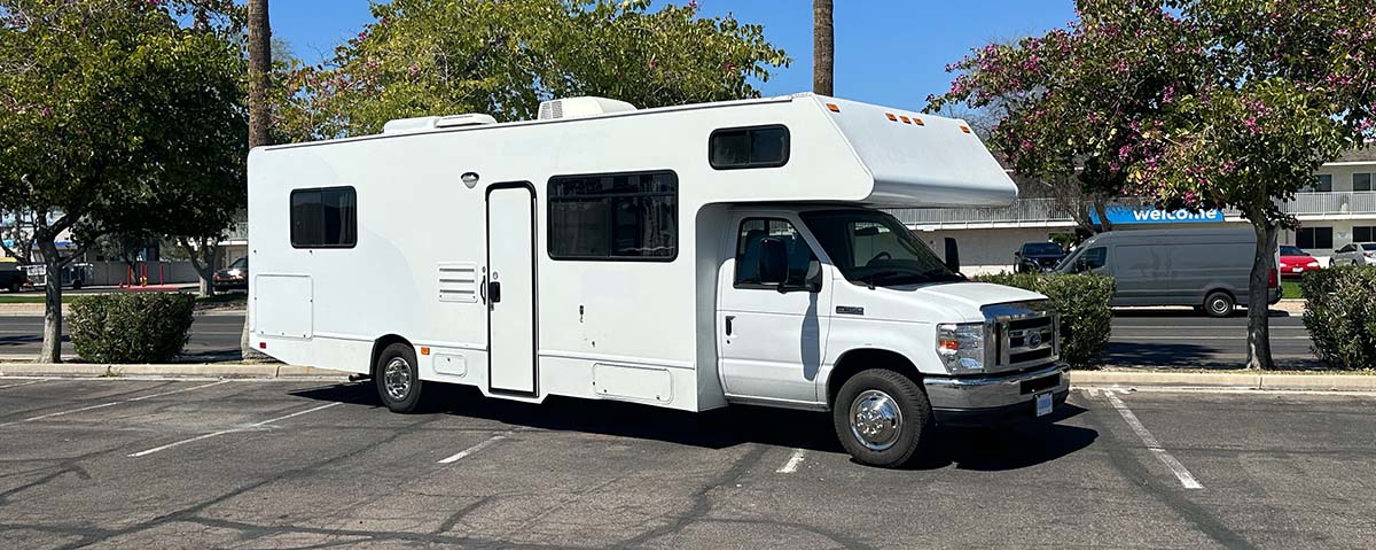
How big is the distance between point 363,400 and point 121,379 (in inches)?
171

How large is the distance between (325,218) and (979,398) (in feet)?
22.4

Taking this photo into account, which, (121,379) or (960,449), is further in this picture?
(121,379)

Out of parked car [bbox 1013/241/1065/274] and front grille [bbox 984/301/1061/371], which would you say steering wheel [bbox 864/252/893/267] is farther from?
parked car [bbox 1013/241/1065/274]

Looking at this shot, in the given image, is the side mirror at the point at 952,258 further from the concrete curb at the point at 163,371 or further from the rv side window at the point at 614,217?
the concrete curb at the point at 163,371

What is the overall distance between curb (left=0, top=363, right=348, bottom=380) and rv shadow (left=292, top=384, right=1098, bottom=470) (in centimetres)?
215

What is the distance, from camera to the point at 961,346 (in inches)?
326

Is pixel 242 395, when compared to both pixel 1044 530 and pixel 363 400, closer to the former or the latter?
pixel 363 400

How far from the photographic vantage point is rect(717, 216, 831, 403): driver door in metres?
8.91

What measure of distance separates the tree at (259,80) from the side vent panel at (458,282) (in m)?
6.08

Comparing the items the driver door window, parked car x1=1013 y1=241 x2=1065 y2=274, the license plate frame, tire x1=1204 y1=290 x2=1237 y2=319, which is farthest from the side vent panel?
parked car x1=1013 y1=241 x2=1065 y2=274

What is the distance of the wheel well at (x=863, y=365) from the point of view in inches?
341

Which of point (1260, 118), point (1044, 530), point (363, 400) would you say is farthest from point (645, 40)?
point (1044, 530)

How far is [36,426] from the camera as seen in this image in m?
11.3

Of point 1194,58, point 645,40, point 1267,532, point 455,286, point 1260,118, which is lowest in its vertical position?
point 1267,532
